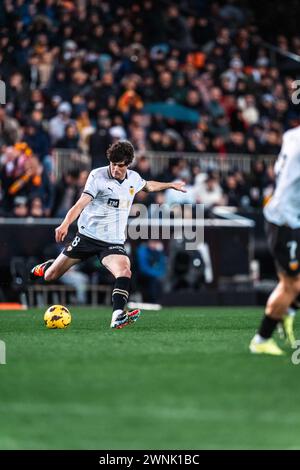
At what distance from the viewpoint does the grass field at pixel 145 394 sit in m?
7.07

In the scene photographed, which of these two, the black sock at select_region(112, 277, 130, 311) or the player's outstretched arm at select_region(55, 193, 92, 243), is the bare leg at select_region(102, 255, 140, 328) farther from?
the player's outstretched arm at select_region(55, 193, 92, 243)

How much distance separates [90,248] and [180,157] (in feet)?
37.8

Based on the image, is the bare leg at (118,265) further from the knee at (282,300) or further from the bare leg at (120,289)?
the knee at (282,300)

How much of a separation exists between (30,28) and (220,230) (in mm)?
6173

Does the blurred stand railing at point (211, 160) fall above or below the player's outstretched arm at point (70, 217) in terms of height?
below

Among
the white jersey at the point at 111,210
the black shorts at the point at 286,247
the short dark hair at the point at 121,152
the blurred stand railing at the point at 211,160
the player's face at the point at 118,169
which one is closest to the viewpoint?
the black shorts at the point at 286,247

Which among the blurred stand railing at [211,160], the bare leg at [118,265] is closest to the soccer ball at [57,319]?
the bare leg at [118,265]

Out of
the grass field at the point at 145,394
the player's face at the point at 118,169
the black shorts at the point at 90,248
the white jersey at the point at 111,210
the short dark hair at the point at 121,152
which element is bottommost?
the grass field at the point at 145,394

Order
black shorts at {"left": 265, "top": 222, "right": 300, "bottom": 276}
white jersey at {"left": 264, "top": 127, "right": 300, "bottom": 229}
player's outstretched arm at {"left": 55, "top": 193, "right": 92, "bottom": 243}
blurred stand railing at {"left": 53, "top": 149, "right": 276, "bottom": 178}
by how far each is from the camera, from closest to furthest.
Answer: black shorts at {"left": 265, "top": 222, "right": 300, "bottom": 276}, white jersey at {"left": 264, "top": 127, "right": 300, "bottom": 229}, player's outstretched arm at {"left": 55, "top": 193, "right": 92, "bottom": 243}, blurred stand railing at {"left": 53, "top": 149, "right": 276, "bottom": 178}

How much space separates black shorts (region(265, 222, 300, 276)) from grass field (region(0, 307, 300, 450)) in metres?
0.80

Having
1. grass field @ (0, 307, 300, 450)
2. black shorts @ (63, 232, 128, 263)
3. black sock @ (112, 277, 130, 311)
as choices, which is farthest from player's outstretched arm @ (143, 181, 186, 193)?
grass field @ (0, 307, 300, 450)

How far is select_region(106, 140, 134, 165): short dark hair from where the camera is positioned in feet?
44.5

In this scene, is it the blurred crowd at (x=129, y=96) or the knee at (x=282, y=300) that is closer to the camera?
the knee at (x=282, y=300)

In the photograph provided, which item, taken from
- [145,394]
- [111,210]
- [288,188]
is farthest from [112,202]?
[145,394]
